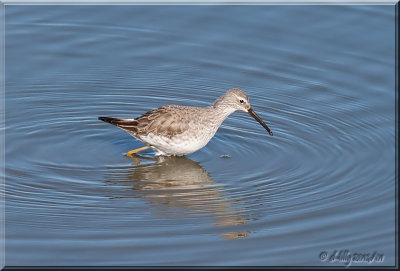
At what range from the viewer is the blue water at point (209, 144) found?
10216 millimetres

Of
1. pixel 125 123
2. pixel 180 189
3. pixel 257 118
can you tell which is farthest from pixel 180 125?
pixel 180 189

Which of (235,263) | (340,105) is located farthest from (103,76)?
(235,263)

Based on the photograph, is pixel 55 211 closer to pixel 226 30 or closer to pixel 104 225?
pixel 104 225

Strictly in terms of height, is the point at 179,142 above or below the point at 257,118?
below

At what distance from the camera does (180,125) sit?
1308 cm

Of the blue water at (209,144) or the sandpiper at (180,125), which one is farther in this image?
the sandpiper at (180,125)

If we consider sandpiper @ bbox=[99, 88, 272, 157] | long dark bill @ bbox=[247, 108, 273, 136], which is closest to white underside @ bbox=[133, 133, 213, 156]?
sandpiper @ bbox=[99, 88, 272, 157]

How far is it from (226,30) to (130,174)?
5710 mm

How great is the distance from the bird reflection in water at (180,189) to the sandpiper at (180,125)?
1.19 ft

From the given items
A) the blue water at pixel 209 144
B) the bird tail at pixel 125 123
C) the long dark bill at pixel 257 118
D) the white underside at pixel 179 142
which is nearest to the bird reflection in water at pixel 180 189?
the blue water at pixel 209 144

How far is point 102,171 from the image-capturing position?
12.4m

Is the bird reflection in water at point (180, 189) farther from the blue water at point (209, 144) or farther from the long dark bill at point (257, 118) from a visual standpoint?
the long dark bill at point (257, 118)

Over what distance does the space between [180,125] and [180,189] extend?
5.12 feet

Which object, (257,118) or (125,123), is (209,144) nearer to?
(257,118)
